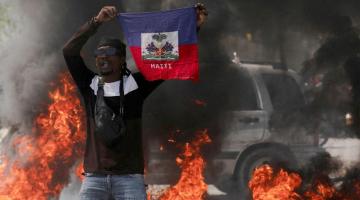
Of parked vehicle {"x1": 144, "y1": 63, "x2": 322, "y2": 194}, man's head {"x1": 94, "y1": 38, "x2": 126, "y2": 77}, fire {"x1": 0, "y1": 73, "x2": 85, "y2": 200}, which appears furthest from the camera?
parked vehicle {"x1": 144, "y1": 63, "x2": 322, "y2": 194}

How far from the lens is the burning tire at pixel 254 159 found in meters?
8.26

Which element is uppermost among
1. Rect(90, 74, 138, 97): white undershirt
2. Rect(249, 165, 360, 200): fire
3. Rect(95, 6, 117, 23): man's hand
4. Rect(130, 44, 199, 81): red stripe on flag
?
Rect(95, 6, 117, 23): man's hand

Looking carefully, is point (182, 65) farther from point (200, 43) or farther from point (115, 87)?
point (200, 43)

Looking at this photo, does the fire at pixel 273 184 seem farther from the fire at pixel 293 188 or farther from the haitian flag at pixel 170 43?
the haitian flag at pixel 170 43

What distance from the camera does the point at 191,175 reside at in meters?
7.50

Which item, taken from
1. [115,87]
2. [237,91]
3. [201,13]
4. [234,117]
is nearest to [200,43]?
[237,91]

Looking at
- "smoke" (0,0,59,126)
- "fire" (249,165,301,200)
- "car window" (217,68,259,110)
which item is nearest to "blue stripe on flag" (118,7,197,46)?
"fire" (249,165,301,200)

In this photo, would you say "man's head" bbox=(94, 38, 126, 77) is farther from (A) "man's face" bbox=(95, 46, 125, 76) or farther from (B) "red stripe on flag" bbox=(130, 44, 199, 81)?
(B) "red stripe on flag" bbox=(130, 44, 199, 81)

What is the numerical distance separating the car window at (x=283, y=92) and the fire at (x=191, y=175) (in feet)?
4.69

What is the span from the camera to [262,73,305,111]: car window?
28.2ft

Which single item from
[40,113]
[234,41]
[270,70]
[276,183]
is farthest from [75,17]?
[276,183]

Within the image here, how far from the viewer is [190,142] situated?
7754mm

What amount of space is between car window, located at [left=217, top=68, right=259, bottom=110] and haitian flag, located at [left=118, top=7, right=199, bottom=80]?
139 inches

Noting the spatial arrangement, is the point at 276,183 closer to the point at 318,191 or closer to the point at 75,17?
the point at 318,191
